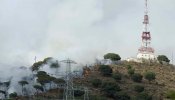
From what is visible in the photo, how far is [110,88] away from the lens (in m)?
112

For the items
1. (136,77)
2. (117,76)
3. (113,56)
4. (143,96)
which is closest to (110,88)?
(143,96)

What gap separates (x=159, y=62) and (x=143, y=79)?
16746 millimetres

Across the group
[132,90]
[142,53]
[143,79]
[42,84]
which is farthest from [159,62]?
[42,84]

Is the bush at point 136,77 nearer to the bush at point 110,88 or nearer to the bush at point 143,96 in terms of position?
the bush at point 110,88

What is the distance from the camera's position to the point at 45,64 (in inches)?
5276

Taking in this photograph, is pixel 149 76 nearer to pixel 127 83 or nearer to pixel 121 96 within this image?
pixel 127 83

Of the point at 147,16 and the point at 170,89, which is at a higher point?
the point at 147,16

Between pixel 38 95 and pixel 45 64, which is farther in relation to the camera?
pixel 45 64

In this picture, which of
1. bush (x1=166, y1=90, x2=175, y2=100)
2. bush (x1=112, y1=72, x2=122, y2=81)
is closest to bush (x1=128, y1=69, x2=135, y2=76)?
bush (x1=112, y1=72, x2=122, y2=81)

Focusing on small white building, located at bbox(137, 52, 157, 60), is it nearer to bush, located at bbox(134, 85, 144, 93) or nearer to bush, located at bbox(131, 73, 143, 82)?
bush, located at bbox(131, 73, 143, 82)

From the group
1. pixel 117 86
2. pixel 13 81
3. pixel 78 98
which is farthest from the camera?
pixel 13 81

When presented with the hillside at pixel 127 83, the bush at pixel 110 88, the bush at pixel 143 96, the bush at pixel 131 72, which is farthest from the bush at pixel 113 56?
the bush at pixel 143 96

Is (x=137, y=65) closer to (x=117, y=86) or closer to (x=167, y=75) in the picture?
(x=167, y=75)

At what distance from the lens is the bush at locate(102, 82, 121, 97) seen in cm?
11169
